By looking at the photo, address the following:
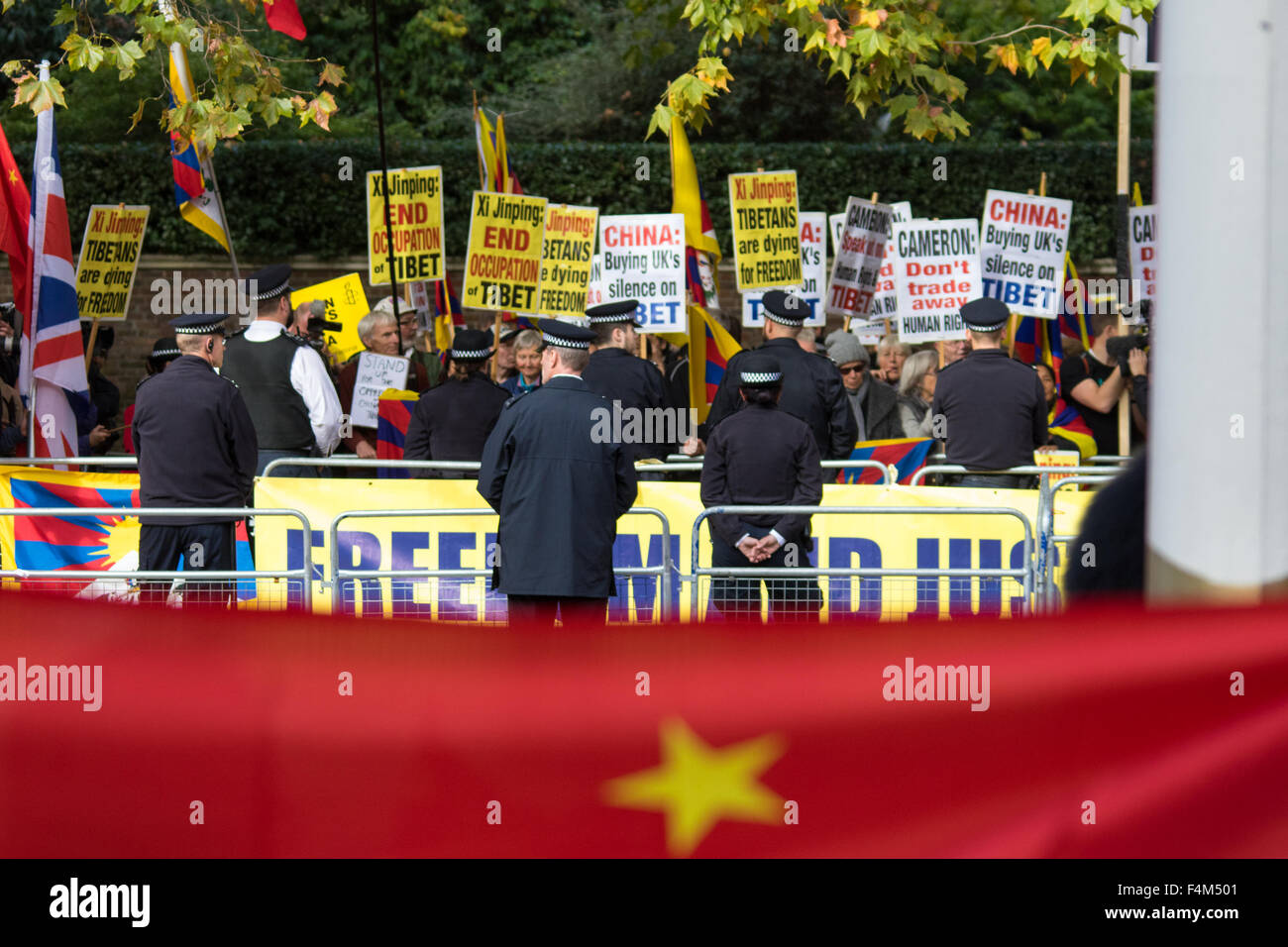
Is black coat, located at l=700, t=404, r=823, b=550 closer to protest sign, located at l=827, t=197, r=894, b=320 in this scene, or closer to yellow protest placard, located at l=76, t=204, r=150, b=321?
protest sign, located at l=827, t=197, r=894, b=320

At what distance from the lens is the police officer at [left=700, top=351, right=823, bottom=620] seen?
8.81 meters

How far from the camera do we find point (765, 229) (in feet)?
44.9

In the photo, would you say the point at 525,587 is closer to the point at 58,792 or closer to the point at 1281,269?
the point at 58,792

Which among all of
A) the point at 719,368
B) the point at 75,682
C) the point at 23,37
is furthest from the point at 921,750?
the point at 23,37

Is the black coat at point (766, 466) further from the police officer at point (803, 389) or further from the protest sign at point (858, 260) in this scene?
the protest sign at point (858, 260)

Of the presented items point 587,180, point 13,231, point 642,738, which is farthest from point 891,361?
point 587,180

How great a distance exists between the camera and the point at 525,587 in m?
7.14

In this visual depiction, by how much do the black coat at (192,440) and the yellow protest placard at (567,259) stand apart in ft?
15.9

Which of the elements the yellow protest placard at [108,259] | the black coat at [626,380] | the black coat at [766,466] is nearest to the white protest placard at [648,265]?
the black coat at [626,380]

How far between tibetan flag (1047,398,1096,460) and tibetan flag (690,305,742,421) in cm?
244

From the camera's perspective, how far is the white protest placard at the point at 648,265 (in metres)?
12.7

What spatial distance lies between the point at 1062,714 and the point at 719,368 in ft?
31.4

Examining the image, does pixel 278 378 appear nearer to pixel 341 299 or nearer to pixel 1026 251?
pixel 341 299

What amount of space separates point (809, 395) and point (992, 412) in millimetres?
1101
